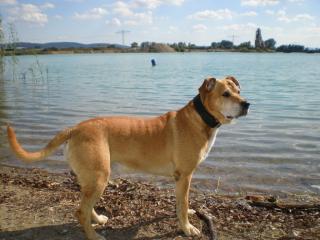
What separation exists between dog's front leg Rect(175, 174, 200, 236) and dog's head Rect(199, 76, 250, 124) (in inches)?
39.5

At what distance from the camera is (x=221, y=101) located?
18.4ft

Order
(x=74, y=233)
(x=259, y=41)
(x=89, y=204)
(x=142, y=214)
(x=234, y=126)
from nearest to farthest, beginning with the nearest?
(x=89, y=204), (x=74, y=233), (x=142, y=214), (x=234, y=126), (x=259, y=41)

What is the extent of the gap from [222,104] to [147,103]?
14.6 metres

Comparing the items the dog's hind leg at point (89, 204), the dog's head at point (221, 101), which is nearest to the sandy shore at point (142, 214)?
the dog's hind leg at point (89, 204)

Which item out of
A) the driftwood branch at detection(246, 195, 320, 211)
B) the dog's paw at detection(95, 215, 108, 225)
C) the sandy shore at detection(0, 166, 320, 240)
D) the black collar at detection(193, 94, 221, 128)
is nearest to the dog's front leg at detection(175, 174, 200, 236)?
the sandy shore at detection(0, 166, 320, 240)

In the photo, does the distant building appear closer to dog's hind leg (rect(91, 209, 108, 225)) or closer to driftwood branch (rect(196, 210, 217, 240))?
driftwood branch (rect(196, 210, 217, 240))

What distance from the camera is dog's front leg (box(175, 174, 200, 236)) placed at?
556 cm

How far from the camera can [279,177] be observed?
9.05 m

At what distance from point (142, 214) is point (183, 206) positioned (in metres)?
0.83

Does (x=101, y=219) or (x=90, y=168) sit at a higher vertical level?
(x=90, y=168)

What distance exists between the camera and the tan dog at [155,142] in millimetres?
5242

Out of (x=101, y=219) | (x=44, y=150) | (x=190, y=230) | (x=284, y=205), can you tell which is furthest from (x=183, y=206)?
(x=44, y=150)

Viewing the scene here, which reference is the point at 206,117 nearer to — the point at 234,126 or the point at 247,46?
the point at 234,126

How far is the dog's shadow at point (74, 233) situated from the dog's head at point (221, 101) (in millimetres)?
1784
